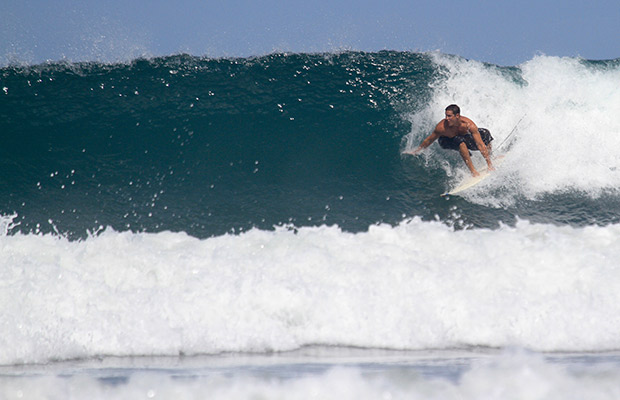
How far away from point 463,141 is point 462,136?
0.06m

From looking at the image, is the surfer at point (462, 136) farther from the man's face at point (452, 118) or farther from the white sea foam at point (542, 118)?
the white sea foam at point (542, 118)

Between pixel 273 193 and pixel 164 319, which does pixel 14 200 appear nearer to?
pixel 273 193

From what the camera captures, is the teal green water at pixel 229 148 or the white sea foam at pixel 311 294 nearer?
the white sea foam at pixel 311 294

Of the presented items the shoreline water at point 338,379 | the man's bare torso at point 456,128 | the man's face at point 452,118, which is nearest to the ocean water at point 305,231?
the shoreline water at point 338,379

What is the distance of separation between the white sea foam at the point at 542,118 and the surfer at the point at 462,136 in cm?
18

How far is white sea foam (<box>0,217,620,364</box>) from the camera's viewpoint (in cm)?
387

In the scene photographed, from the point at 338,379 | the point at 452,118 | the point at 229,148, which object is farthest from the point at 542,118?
the point at 338,379

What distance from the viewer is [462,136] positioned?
7086 mm

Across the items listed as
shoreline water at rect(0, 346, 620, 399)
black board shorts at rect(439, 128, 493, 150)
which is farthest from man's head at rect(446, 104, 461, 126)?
shoreline water at rect(0, 346, 620, 399)

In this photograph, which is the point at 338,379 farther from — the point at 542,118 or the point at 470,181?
the point at 542,118

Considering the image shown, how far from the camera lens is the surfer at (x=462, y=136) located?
693 cm

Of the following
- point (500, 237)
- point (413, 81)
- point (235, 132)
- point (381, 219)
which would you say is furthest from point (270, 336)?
point (413, 81)

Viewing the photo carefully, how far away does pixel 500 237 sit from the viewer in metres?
4.95

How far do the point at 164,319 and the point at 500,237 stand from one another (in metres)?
2.83
